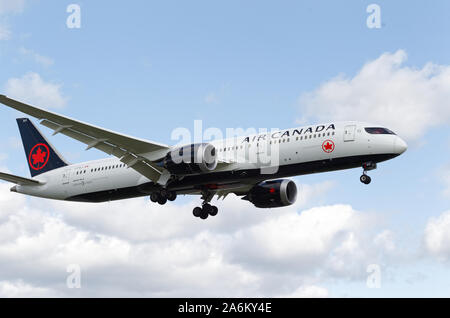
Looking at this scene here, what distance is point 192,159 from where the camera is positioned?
34.1 metres

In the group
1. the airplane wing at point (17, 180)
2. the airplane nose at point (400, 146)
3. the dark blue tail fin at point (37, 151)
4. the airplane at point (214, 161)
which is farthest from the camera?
the dark blue tail fin at point (37, 151)

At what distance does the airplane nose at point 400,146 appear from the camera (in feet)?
107

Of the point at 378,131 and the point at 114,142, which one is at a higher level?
the point at 114,142

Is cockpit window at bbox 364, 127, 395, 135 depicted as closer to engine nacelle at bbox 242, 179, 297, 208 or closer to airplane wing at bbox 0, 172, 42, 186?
engine nacelle at bbox 242, 179, 297, 208

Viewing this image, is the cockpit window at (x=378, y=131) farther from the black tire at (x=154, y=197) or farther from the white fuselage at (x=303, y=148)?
the black tire at (x=154, y=197)

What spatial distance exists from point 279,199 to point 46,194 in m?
15.5

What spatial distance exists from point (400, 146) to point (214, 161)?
9793 millimetres

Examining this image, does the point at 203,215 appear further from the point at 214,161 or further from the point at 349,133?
the point at 349,133


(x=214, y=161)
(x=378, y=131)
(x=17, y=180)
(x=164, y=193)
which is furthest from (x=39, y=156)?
(x=378, y=131)

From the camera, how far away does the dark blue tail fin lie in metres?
44.1

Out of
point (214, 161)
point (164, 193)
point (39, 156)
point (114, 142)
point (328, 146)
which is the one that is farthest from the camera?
point (39, 156)

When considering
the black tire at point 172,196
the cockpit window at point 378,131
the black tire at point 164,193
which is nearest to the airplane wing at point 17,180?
the black tire at point 164,193
